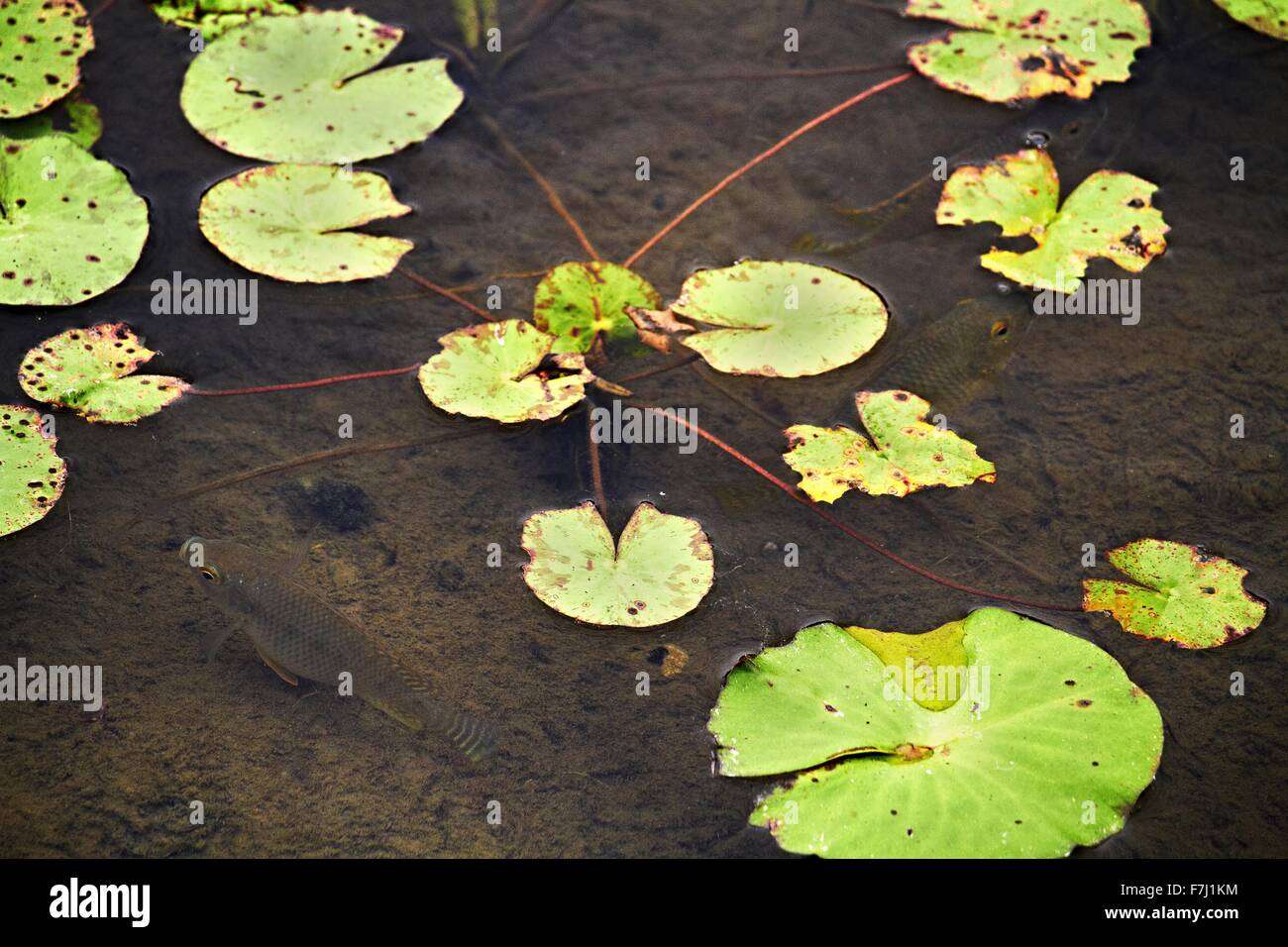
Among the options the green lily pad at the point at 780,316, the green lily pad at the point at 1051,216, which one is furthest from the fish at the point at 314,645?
the green lily pad at the point at 1051,216

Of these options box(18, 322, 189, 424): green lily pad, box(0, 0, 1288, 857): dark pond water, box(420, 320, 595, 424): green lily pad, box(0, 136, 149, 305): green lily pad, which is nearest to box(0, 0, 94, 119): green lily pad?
box(0, 0, 1288, 857): dark pond water

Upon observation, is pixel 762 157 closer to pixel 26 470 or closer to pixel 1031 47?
pixel 1031 47

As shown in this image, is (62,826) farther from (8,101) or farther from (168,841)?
(8,101)

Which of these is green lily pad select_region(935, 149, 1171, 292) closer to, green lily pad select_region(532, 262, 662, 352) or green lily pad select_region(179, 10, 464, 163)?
green lily pad select_region(532, 262, 662, 352)

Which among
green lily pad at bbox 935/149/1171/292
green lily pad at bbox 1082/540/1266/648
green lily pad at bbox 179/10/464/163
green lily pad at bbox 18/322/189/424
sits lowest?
green lily pad at bbox 1082/540/1266/648

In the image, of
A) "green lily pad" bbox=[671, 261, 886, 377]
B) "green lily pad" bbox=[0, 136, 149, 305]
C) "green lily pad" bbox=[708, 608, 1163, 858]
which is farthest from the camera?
"green lily pad" bbox=[0, 136, 149, 305]

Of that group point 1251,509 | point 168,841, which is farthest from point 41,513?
point 1251,509

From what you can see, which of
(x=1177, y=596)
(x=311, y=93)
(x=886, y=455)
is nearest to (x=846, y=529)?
(x=886, y=455)

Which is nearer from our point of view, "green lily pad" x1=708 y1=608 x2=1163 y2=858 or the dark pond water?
"green lily pad" x1=708 y1=608 x2=1163 y2=858
